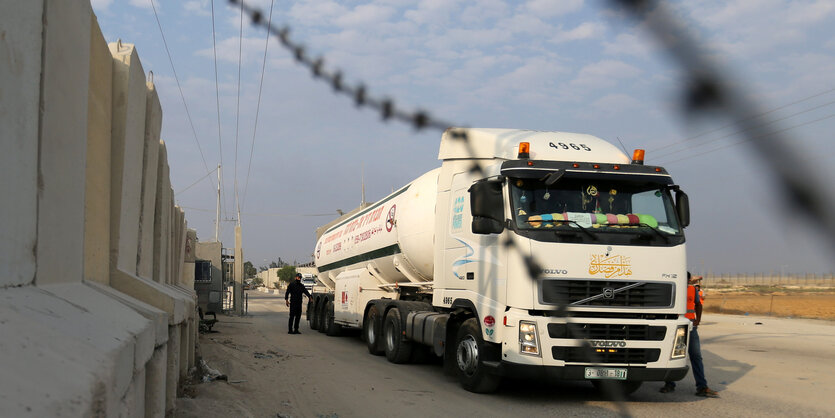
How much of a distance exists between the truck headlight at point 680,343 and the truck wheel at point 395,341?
208 inches

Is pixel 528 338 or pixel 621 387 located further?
pixel 621 387

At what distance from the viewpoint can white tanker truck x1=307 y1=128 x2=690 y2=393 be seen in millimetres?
8422

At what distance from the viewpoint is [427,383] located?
10430 millimetres

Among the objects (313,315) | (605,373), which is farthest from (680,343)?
(313,315)

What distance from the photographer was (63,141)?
4.13 metres

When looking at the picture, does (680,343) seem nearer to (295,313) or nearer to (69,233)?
(69,233)

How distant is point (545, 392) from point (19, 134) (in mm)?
8199

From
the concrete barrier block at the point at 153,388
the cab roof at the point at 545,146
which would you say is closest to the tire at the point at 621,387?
the cab roof at the point at 545,146

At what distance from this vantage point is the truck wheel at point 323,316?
20.7 metres

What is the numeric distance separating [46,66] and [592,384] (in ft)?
30.3

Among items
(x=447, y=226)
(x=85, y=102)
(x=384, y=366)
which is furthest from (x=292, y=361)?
(x=85, y=102)

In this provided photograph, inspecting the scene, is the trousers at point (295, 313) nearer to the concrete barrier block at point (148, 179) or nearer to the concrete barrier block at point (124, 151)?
the concrete barrier block at point (148, 179)

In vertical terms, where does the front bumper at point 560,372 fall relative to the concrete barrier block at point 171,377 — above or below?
below

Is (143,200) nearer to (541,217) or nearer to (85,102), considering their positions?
(85,102)
